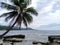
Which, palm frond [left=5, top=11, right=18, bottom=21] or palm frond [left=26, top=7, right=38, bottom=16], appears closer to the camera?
palm frond [left=5, top=11, right=18, bottom=21]

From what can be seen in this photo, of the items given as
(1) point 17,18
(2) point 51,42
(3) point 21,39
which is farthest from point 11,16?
(2) point 51,42

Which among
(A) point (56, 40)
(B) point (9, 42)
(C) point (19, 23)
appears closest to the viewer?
(A) point (56, 40)

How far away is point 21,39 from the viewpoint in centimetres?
2091

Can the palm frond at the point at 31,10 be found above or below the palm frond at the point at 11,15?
above

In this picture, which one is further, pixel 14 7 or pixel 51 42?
pixel 14 7

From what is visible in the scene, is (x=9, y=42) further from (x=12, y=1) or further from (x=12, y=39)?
(x=12, y=1)

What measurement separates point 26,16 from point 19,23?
4.22 ft

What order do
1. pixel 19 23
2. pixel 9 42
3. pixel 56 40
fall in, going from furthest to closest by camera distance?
pixel 19 23, pixel 9 42, pixel 56 40

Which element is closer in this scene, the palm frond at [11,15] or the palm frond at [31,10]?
the palm frond at [11,15]

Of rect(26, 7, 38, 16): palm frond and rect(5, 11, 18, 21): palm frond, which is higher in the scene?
rect(26, 7, 38, 16): palm frond

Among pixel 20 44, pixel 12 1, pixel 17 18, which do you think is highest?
pixel 12 1

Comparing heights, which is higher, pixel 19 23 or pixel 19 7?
pixel 19 7

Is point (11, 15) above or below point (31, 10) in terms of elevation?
below

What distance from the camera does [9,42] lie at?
2053cm
